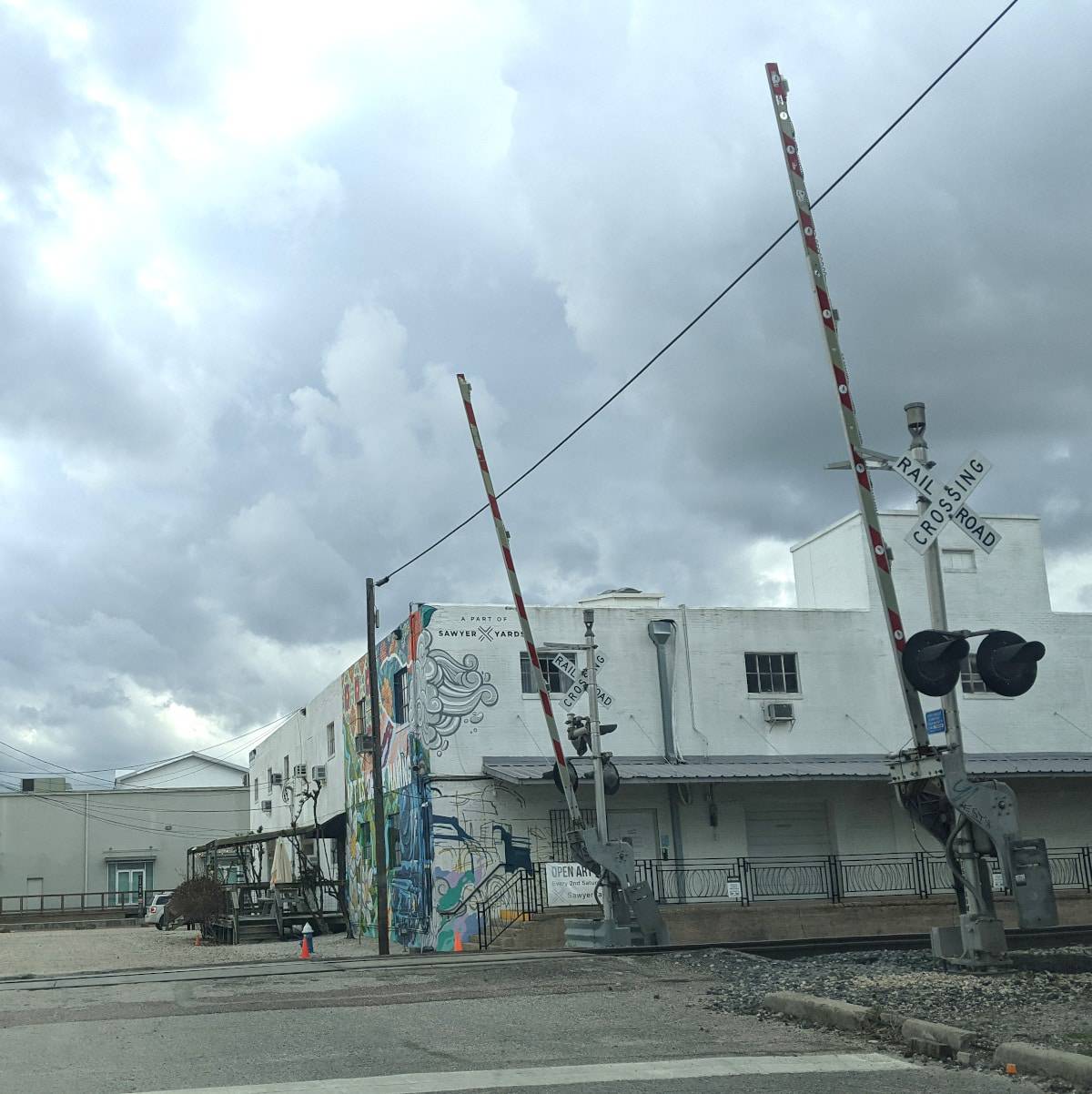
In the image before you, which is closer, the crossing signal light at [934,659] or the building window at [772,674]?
the crossing signal light at [934,659]

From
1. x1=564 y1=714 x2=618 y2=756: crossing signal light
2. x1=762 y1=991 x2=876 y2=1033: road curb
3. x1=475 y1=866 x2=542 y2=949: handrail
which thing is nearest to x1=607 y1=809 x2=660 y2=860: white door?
x1=475 y1=866 x2=542 y2=949: handrail

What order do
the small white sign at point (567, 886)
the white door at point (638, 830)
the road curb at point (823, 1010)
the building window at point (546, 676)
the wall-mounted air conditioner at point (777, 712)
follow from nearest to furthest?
the road curb at point (823, 1010) < the small white sign at point (567, 886) < the white door at point (638, 830) < the building window at point (546, 676) < the wall-mounted air conditioner at point (777, 712)

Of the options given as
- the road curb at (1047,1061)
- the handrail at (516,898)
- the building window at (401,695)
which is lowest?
the road curb at (1047,1061)

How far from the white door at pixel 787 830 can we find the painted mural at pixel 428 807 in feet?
16.5

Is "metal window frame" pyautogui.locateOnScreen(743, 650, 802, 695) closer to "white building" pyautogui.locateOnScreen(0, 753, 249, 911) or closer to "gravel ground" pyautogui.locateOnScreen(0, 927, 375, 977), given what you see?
"gravel ground" pyautogui.locateOnScreen(0, 927, 375, 977)

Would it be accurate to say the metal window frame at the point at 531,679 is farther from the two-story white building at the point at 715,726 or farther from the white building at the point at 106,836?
the white building at the point at 106,836

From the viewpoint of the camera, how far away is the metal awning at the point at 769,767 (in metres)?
26.2

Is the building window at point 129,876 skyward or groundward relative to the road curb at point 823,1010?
skyward

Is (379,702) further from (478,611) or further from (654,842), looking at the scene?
(654,842)

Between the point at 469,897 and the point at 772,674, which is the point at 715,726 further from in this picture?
the point at 469,897

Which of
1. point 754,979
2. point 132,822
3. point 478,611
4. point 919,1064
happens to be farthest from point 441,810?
point 132,822

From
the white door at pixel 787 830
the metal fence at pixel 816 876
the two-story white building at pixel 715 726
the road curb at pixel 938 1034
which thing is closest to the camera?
the road curb at pixel 938 1034

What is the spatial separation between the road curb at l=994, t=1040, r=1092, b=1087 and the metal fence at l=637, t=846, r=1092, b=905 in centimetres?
1876

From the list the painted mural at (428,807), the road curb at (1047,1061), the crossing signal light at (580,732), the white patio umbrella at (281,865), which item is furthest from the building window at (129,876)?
the road curb at (1047,1061)
